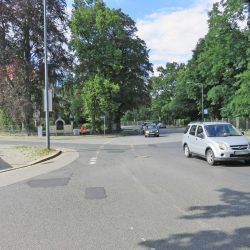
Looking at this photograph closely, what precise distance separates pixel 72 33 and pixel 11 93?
1453 cm

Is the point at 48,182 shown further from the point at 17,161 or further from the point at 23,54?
the point at 23,54

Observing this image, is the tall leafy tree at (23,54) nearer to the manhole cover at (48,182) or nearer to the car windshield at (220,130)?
the car windshield at (220,130)

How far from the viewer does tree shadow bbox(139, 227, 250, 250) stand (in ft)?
19.3

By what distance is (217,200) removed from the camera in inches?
360

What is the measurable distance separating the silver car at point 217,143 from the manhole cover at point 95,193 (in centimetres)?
608

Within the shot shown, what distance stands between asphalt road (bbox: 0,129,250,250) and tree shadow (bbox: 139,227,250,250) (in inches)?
0.5

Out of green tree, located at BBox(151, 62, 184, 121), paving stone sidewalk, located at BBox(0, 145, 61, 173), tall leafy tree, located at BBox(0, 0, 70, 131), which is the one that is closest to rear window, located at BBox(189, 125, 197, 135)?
paving stone sidewalk, located at BBox(0, 145, 61, 173)

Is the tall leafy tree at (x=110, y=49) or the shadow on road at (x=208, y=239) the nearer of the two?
the shadow on road at (x=208, y=239)

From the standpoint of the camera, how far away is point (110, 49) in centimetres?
5916

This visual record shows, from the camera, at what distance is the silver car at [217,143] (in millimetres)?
15547

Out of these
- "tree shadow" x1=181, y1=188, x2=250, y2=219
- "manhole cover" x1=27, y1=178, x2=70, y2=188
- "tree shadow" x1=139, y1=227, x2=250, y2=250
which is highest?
"tree shadow" x1=181, y1=188, x2=250, y2=219

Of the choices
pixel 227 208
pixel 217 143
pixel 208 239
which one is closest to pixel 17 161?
pixel 217 143

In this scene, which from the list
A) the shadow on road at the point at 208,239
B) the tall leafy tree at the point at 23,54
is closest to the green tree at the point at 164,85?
the tall leafy tree at the point at 23,54

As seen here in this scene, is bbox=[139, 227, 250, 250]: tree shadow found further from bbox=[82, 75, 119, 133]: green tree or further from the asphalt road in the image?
bbox=[82, 75, 119, 133]: green tree
